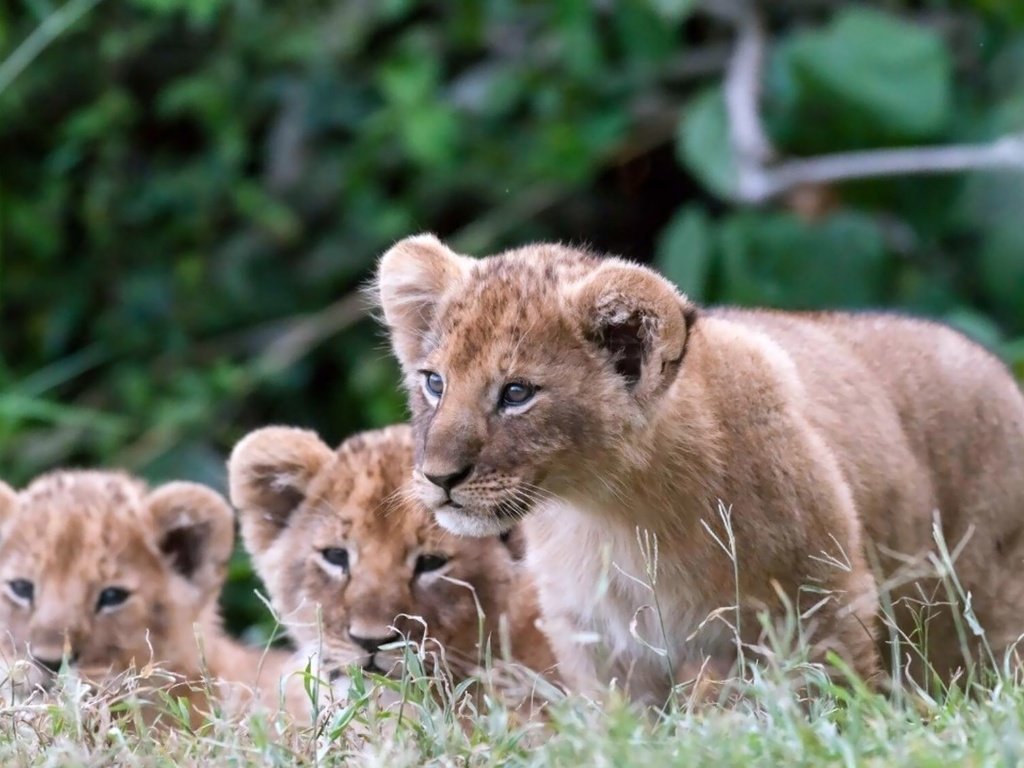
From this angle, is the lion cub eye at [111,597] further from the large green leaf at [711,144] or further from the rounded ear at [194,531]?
the large green leaf at [711,144]

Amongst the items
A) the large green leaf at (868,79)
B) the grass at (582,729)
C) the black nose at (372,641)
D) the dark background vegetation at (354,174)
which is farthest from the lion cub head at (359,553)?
the large green leaf at (868,79)

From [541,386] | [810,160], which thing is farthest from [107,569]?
[810,160]

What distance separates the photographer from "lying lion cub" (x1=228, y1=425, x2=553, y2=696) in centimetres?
489

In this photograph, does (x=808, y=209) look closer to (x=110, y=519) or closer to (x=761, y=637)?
(x=110, y=519)

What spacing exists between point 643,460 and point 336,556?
41.6 inches

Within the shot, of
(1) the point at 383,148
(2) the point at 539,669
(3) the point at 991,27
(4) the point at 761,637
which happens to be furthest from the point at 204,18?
(4) the point at 761,637

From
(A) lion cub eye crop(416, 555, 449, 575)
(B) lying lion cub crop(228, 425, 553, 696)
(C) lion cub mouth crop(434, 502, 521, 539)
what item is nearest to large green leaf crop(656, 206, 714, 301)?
(B) lying lion cub crop(228, 425, 553, 696)

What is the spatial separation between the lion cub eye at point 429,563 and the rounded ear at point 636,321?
2.85 ft

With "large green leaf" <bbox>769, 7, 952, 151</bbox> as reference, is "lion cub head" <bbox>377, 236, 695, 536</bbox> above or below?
above

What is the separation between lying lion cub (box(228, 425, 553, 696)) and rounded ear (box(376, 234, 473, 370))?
41cm

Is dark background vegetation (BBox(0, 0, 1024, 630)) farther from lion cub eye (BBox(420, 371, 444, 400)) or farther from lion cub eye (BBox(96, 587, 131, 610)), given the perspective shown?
lion cub eye (BBox(420, 371, 444, 400))

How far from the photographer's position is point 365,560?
5020mm

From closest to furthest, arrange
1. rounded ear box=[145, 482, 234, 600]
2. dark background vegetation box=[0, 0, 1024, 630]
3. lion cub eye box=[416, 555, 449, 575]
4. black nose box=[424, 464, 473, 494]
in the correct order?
black nose box=[424, 464, 473, 494] < lion cub eye box=[416, 555, 449, 575] < rounded ear box=[145, 482, 234, 600] < dark background vegetation box=[0, 0, 1024, 630]

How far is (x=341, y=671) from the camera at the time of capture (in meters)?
4.90
